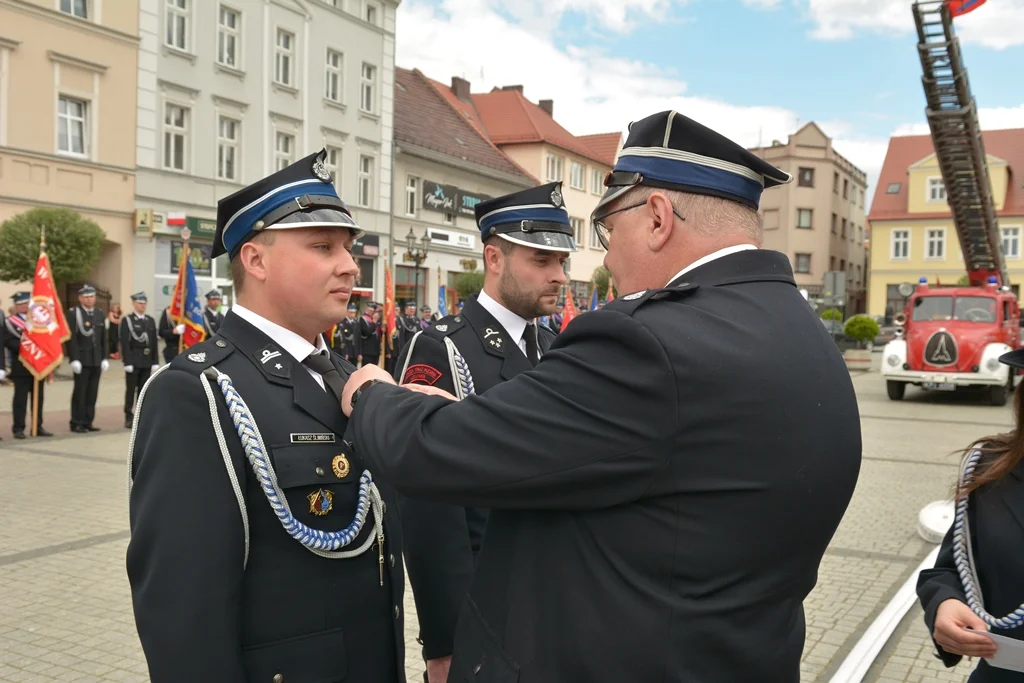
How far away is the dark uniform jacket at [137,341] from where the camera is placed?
45.8ft

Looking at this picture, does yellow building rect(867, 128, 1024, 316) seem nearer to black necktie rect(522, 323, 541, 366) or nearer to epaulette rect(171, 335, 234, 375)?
black necktie rect(522, 323, 541, 366)

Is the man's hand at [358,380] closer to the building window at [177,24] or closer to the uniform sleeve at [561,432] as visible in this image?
the uniform sleeve at [561,432]

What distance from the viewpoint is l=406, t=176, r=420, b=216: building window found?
34.7 meters

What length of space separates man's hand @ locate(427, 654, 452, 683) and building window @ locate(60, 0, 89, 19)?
921 inches

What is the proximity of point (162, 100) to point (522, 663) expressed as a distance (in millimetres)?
25402

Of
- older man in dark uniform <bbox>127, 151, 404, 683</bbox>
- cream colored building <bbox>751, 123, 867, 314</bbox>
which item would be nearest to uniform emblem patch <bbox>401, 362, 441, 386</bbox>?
older man in dark uniform <bbox>127, 151, 404, 683</bbox>

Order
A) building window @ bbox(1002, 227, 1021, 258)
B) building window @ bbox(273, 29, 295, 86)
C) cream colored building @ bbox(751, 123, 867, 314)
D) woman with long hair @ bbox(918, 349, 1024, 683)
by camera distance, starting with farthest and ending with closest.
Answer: cream colored building @ bbox(751, 123, 867, 314) < building window @ bbox(1002, 227, 1021, 258) < building window @ bbox(273, 29, 295, 86) < woman with long hair @ bbox(918, 349, 1024, 683)

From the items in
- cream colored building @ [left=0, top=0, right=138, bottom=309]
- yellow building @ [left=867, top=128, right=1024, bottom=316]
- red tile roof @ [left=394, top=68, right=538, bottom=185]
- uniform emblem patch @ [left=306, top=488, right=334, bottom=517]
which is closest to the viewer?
uniform emblem patch @ [left=306, top=488, right=334, bottom=517]

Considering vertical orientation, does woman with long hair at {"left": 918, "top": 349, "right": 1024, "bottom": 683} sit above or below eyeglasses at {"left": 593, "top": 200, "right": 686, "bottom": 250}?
below

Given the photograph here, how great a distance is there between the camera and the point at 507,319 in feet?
11.9

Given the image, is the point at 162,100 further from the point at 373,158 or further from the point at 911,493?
the point at 911,493

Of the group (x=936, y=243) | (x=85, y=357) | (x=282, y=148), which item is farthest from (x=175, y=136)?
(x=936, y=243)

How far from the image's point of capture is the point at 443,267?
36.9m

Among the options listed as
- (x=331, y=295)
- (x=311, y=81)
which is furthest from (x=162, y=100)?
(x=331, y=295)
